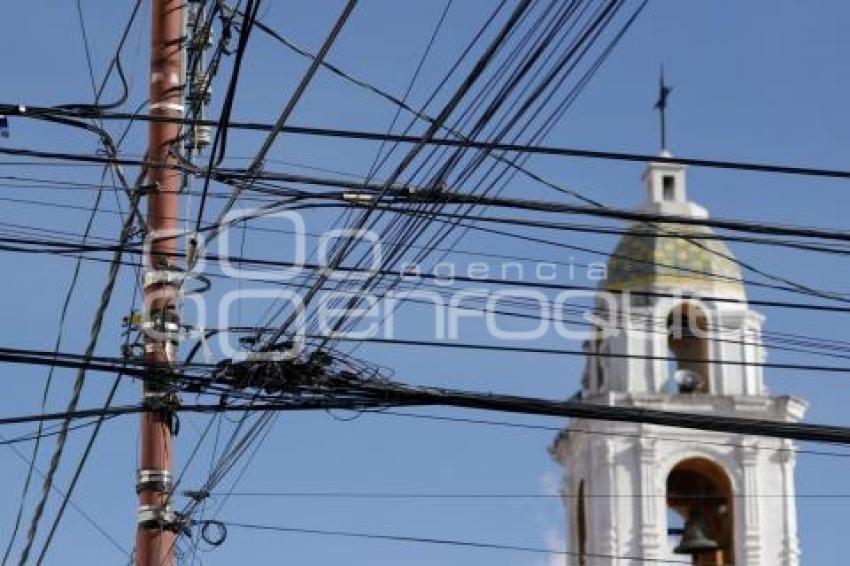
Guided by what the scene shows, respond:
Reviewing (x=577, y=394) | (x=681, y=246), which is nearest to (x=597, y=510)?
(x=577, y=394)

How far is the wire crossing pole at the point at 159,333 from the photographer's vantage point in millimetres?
18422

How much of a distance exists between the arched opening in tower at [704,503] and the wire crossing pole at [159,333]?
2237cm

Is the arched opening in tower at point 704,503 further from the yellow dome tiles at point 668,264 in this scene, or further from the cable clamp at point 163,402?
the cable clamp at point 163,402

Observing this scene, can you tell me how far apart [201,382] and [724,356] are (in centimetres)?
2353

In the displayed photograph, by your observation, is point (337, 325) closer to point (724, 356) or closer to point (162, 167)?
point (162, 167)

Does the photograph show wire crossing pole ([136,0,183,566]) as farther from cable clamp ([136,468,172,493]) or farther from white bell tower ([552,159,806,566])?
white bell tower ([552,159,806,566])

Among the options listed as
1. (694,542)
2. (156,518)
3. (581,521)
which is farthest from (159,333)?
(581,521)

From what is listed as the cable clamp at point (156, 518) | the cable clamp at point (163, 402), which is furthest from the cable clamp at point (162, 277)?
the cable clamp at point (156, 518)

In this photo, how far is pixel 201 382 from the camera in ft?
60.0

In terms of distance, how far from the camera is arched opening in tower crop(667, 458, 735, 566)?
1598 inches

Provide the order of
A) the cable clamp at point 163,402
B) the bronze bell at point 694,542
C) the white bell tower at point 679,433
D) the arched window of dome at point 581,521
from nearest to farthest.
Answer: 1. the cable clamp at point 163,402
2. the bronze bell at point 694,542
3. the white bell tower at point 679,433
4. the arched window of dome at point 581,521

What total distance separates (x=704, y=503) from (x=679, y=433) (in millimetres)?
1602

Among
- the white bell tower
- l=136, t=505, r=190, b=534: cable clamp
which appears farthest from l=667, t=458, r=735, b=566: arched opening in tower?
l=136, t=505, r=190, b=534: cable clamp

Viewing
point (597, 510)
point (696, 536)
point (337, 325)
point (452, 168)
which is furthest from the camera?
point (597, 510)
